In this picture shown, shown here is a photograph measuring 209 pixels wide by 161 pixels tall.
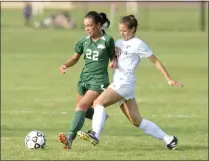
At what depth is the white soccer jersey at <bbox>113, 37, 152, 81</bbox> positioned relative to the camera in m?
11.6

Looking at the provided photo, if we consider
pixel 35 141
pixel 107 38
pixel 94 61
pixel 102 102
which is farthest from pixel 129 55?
pixel 35 141

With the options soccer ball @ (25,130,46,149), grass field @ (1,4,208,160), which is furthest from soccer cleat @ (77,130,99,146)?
soccer ball @ (25,130,46,149)

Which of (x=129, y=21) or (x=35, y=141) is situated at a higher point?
(x=129, y=21)

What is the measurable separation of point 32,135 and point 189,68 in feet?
59.4

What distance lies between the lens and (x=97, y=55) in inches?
457

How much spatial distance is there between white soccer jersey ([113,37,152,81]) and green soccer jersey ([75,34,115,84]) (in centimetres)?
16

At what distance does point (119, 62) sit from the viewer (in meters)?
11.7

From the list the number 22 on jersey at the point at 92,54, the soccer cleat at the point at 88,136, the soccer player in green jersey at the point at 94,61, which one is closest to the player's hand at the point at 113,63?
the soccer player in green jersey at the point at 94,61

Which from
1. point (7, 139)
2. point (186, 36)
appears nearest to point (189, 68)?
point (186, 36)

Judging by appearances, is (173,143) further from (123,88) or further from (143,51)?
(143,51)

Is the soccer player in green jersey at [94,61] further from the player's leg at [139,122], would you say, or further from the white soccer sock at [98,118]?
the player's leg at [139,122]

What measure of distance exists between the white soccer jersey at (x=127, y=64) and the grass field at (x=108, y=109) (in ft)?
3.01

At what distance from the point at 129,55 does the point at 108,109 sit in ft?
24.7

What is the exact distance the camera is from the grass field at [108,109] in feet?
38.9
